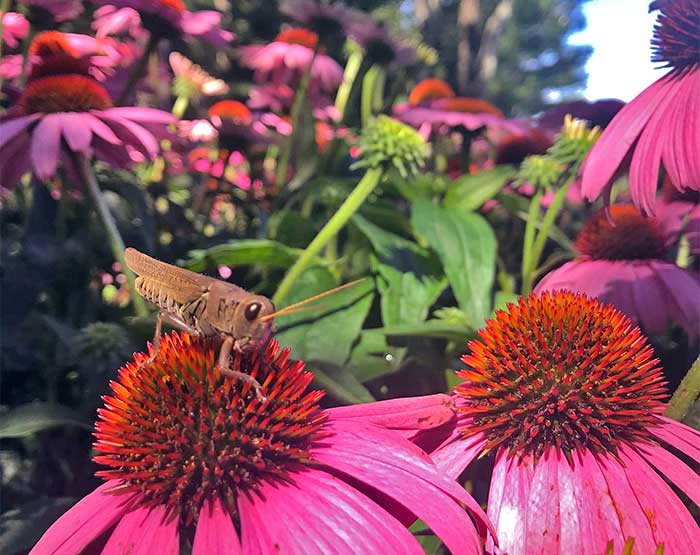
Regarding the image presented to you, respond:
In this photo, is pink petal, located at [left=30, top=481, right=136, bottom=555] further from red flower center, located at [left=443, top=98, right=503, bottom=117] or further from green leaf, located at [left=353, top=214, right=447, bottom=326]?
red flower center, located at [left=443, top=98, right=503, bottom=117]

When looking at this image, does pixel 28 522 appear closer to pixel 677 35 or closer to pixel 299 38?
pixel 677 35

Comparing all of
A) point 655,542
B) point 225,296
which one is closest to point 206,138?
point 225,296

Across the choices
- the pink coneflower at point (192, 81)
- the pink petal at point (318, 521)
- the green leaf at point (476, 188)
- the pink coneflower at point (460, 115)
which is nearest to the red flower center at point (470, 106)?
the pink coneflower at point (460, 115)

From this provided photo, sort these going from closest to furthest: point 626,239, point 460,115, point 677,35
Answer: point 677,35, point 626,239, point 460,115

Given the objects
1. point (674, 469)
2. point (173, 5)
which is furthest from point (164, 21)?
point (674, 469)

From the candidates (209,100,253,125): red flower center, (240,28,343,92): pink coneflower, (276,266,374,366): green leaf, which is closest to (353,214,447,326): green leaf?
(276,266,374,366): green leaf

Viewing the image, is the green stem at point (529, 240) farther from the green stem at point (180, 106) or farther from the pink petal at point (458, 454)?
the green stem at point (180, 106)

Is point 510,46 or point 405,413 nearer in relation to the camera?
point 405,413
